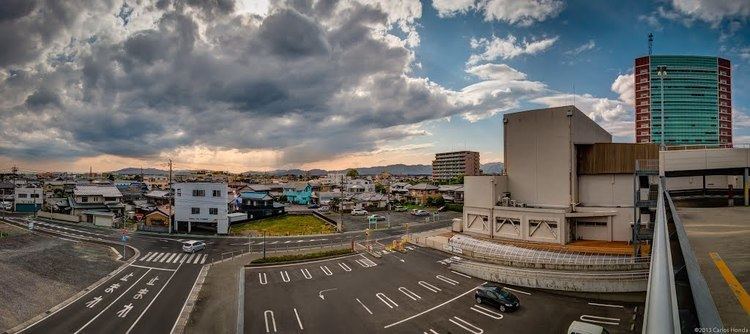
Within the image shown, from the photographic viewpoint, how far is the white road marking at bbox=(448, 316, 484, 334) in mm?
16250

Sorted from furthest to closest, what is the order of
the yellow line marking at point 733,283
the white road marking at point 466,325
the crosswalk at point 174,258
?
1. the crosswalk at point 174,258
2. the white road marking at point 466,325
3. the yellow line marking at point 733,283

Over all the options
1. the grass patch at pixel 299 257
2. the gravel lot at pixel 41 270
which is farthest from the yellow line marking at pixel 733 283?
the grass patch at pixel 299 257

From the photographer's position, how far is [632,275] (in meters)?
20.1

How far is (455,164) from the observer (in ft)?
464

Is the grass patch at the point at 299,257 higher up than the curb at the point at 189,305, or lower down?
higher up

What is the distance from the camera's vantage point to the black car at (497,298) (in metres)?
18.2

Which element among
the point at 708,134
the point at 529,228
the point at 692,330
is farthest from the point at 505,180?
the point at 708,134

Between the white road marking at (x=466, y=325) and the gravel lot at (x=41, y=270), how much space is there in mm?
22337

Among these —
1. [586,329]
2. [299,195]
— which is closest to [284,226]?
[299,195]

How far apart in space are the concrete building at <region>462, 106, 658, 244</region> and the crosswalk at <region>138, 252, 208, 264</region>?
2624 centimetres

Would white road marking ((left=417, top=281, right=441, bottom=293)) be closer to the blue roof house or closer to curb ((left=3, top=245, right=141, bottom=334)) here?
curb ((left=3, top=245, right=141, bottom=334))

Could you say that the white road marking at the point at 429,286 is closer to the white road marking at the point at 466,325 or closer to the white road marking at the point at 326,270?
the white road marking at the point at 466,325

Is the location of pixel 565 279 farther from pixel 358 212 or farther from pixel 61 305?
pixel 358 212

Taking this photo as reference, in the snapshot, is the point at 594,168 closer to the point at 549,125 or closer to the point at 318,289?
the point at 549,125
